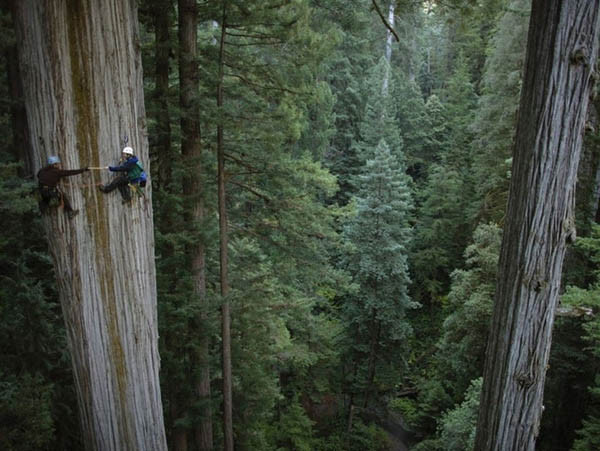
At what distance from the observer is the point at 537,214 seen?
2746mm

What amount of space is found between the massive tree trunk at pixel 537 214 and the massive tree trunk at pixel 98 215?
101 inches

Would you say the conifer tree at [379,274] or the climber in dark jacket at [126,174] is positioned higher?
the climber in dark jacket at [126,174]

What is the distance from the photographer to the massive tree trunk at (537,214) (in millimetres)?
2521

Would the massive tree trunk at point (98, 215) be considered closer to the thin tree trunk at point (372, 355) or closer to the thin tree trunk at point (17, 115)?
the thin tree trunk at point (17, 115)

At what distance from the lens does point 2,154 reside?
8078 millimetres

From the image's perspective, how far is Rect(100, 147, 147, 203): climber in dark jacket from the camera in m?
2.86

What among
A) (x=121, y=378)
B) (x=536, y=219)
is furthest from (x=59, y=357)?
(x=536, y=219)

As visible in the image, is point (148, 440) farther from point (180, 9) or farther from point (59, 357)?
point (180, 9)

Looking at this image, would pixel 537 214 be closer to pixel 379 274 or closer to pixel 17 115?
pixel 17 115

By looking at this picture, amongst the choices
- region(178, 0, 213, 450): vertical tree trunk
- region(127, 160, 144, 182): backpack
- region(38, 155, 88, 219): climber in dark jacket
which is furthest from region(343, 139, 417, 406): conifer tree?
region(38, 155, 88, 219): climber in dark jacket

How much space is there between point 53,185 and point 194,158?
382 cm

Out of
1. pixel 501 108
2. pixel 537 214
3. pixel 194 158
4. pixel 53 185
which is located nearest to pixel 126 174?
pixel 53 185

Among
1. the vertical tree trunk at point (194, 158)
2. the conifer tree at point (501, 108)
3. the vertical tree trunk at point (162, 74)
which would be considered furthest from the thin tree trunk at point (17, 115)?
the conifer tree at point (501, 108)

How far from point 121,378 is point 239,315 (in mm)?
5554
